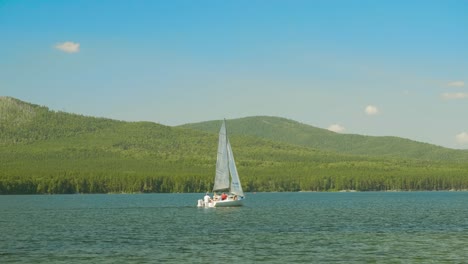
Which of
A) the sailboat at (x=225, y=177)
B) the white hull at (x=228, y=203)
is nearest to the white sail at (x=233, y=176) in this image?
the sailboat at (x=225, y=177)

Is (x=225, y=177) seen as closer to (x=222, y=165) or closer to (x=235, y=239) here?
(x=222, y=165)

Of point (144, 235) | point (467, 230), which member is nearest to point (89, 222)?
point (144, 235)

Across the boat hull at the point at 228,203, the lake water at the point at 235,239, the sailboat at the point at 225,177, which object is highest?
the sailboat at the point at 225,177

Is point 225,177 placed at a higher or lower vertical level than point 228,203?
higher

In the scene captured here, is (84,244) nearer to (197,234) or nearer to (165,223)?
(197,234)

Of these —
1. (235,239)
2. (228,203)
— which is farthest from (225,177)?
(235,239)

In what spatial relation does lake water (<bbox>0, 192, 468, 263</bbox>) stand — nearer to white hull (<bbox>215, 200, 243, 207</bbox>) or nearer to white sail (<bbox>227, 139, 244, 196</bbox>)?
white hull (<bbox>215, 200, 243, 207</bbox>)

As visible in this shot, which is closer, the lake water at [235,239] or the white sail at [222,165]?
the lake water at [235,239]

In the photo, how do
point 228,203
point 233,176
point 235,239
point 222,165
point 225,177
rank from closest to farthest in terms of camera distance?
1. point 235,239
2. point 222,165
3. point 225,177
4. point 228,203
5. point 233,176

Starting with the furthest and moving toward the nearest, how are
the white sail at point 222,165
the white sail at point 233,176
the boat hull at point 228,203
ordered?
the boat hull at point 228,203 < the white sail at point 233,176 < the white sail at point 222,165

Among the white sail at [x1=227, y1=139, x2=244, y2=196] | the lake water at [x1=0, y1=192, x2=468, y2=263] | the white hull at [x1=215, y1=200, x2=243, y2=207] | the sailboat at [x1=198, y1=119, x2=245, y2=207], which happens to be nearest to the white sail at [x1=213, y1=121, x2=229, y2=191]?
the sailboat at [x1=198, y1=119, x2=245, y2=207]

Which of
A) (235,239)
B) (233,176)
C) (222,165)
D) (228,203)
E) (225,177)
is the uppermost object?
(222,165)

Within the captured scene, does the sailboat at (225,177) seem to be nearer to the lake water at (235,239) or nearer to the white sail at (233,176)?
the white sail at (233,176)

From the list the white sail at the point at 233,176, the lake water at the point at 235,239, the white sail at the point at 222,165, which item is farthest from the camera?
the white sail at the point at 233,176
